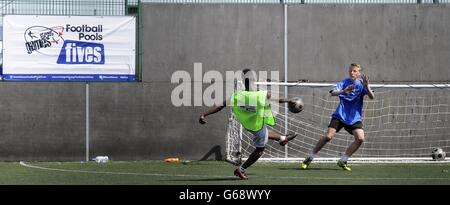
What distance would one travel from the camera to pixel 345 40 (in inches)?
798

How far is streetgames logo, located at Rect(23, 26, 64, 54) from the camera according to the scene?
19.6 m

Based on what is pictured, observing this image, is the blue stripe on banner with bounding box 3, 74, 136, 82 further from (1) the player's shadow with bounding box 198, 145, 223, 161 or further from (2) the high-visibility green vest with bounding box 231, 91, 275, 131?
(2) the high-visibility green vest with bounding box 231, 91, 275, 131

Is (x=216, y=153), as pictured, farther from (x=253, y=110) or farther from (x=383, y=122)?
(x=253, y=110)

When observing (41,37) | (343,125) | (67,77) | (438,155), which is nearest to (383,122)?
(438,155)

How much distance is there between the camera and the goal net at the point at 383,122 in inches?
790

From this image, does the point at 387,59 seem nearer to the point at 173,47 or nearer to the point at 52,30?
the point at 173,47

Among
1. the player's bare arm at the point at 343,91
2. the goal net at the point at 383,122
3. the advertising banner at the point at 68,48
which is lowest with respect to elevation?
the goal net at the point at 383,122

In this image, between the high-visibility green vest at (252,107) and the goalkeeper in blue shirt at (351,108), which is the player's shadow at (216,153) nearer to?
the goalkeeper in blue shirt at (351,108)

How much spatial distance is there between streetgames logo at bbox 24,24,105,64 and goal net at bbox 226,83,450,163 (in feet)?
14.7

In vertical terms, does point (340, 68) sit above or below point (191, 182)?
above

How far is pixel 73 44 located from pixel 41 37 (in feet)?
2.48

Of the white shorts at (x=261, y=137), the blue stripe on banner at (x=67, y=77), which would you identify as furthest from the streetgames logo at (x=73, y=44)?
the white shorts at (x=261, y=137)
